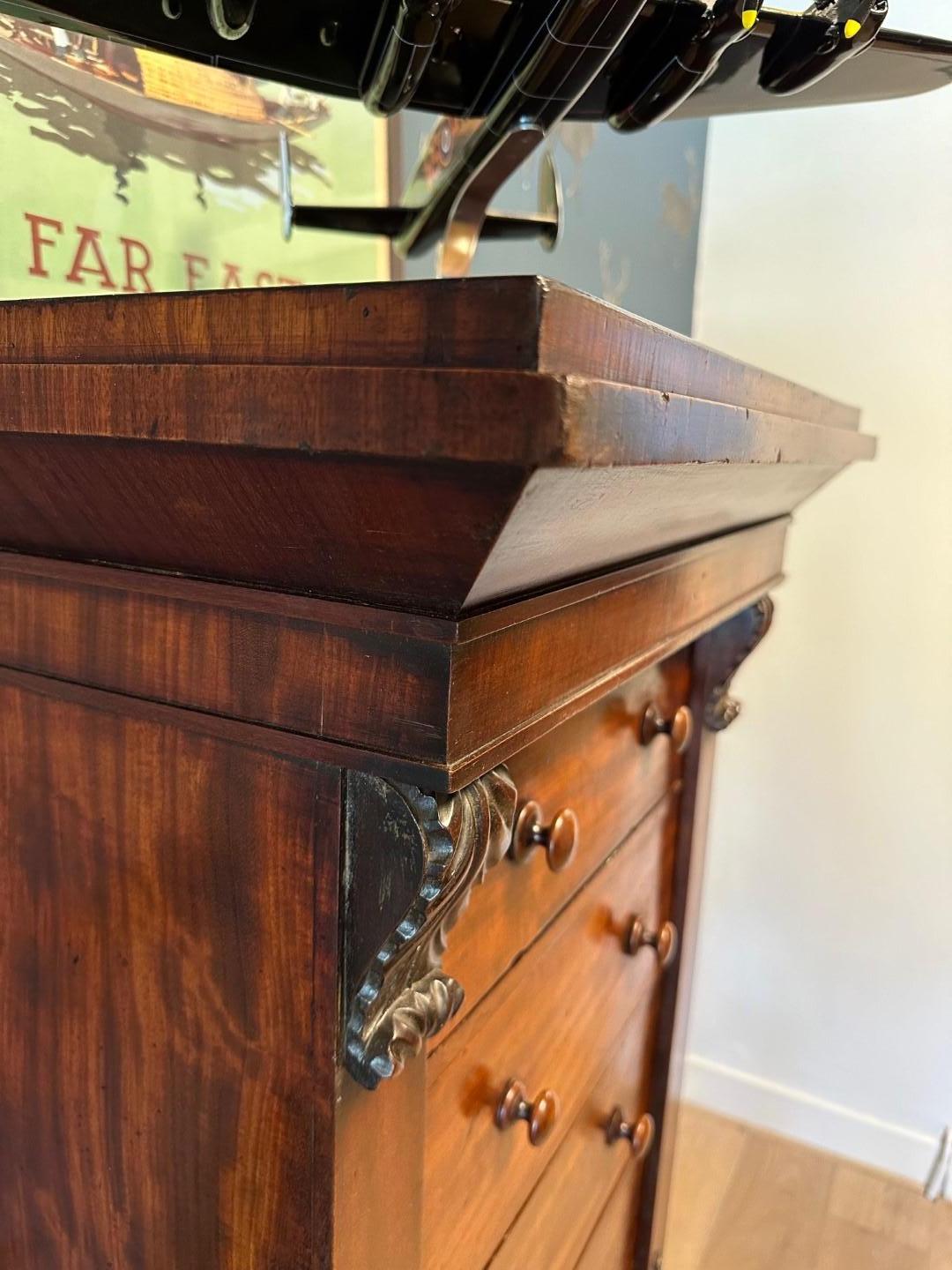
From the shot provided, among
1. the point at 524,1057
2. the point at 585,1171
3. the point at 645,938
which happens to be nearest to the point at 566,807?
the point at 524,1057

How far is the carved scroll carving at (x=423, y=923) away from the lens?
36 cm

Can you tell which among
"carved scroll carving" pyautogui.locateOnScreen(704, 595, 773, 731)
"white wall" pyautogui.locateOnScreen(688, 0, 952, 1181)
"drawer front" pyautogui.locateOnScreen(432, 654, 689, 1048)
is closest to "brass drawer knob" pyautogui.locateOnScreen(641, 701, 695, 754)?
"drawer front" pyautogui.locateOnScreen(432, 654, 689, 1048)

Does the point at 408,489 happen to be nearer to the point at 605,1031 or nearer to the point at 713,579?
the point at 713,579

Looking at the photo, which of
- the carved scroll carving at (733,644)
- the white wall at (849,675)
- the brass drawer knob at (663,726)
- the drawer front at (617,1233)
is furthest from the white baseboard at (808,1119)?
the brass drawer knob at (663,726)

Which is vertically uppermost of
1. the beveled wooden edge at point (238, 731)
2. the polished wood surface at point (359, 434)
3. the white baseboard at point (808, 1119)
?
the polished wood surface at point (359, 434)

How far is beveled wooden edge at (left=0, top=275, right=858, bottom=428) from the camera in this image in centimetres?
26

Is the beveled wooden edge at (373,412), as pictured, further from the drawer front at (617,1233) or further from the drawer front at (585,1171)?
the drawer front at (617,1233)

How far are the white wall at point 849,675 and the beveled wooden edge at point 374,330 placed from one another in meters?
1.21

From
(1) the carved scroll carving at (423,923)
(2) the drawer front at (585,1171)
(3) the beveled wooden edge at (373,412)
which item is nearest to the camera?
(3) the beveled wooden edge at (373,412)

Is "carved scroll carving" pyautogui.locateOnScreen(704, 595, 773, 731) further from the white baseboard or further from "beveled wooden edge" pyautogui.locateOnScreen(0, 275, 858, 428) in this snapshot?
the white baseboard

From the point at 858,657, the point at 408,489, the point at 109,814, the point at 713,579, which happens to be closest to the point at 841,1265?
the point at 858,657

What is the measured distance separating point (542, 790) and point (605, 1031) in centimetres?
35

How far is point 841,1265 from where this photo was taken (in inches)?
56.3

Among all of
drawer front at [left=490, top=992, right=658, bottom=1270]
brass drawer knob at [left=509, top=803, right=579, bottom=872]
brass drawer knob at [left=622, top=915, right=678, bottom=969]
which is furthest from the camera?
brass drawer knob at [left=622, top=915, right=678, bottom=969]
